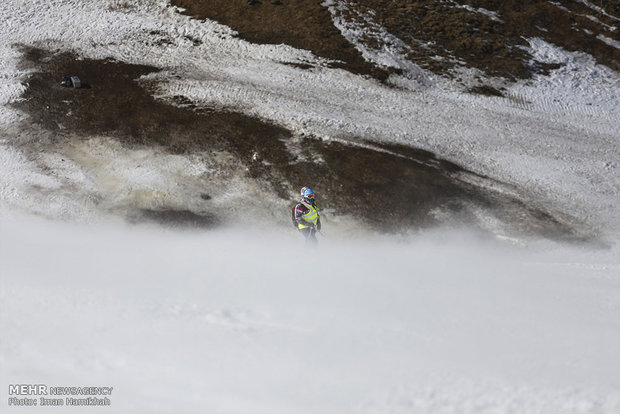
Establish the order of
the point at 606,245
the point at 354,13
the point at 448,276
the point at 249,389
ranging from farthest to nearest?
the point at 354,13, the point at 606,245, the point at 448,276, the point at 249,389

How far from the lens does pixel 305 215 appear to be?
1631cm

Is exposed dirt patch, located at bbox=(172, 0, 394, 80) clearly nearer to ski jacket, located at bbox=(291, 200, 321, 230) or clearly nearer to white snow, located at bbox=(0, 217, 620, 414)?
ski jacket, located at bbox=(291, 200, 321, 230)

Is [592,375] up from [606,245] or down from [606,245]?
down

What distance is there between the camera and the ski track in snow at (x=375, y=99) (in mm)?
20625

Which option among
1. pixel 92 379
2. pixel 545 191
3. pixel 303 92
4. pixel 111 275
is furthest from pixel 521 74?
pixel 92 379

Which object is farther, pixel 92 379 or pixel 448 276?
pixel 448 276

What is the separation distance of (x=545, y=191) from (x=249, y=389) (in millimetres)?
11775

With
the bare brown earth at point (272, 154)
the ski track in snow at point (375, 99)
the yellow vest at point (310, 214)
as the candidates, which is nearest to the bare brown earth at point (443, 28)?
the ski track in snow at point (375, 99)

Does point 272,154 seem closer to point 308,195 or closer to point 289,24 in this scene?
point 308,195

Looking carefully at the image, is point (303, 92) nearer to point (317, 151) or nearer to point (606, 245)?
point (317, 151)

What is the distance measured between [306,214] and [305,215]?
38 mm

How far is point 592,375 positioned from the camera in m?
12.4
